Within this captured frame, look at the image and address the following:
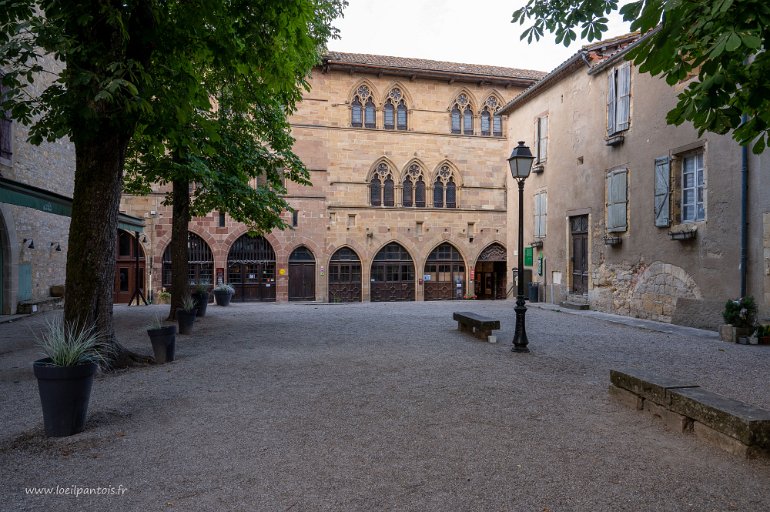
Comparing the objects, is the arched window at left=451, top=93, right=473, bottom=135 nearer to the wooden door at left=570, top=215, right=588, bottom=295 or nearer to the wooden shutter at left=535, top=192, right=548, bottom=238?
the wooden shutter at left=535, top=192, right=548, bottom=238

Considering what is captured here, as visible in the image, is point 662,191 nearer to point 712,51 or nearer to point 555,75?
point 555,75

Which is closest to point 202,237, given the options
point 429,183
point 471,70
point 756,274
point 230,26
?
point 429,183

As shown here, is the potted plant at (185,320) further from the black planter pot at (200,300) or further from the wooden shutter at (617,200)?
the wooden shutter at (617,200)

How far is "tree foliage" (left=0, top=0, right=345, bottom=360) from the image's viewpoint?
559 centimetres

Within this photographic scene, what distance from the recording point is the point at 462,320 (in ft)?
34.4

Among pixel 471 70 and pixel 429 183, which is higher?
pixel 471 70

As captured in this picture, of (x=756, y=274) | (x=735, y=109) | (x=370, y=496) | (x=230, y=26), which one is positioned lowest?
(x=370, y=496)

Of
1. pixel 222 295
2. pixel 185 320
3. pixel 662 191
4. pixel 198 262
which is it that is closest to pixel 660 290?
pixel 662 191

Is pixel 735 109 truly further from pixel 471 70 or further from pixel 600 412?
pixel 471 70

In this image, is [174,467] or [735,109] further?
[735,109]

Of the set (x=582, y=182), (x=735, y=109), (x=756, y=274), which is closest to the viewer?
(x=735, y=109)

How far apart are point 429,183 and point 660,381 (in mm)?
23125

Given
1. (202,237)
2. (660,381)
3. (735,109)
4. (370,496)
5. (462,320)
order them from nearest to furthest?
1. (370,496)
2. (735,109)
3. (660,381)
4. (462,320)
5. (202,237)

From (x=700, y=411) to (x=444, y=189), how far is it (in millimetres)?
24006
